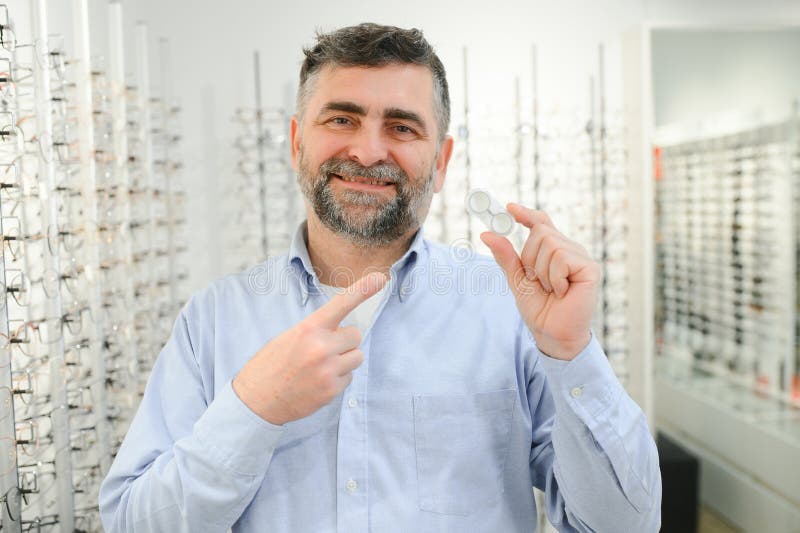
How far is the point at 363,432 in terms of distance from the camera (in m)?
1.07

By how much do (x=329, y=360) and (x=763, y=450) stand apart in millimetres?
3269

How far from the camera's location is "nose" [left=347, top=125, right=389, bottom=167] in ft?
3.61

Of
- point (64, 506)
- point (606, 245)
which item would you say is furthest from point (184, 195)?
point (606, 245)

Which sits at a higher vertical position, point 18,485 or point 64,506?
point 18,485

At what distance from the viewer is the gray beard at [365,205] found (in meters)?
1.12

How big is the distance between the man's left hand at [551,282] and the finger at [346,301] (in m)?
0.18

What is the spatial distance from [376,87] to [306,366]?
0.52 metres

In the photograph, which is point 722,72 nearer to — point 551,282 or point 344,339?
point 551,282

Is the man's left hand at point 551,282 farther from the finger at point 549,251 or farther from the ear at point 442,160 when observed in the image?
the ear at point 442,160

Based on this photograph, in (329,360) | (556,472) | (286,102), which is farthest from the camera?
(286,102)

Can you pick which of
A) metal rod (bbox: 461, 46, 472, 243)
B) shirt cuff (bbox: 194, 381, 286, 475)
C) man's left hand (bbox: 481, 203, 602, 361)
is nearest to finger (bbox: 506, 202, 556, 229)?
man's left hand (bbox: 481, 203, 602, 361)

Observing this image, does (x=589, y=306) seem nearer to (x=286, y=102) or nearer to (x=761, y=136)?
(x=286, y=102)

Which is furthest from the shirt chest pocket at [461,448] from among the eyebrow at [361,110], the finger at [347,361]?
the eyebrow at [361,110]

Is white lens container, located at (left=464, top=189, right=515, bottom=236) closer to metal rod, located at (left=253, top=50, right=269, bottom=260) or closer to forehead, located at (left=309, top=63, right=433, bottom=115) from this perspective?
forehead, located at (left=309, top=63, right=433, bottom=115)
